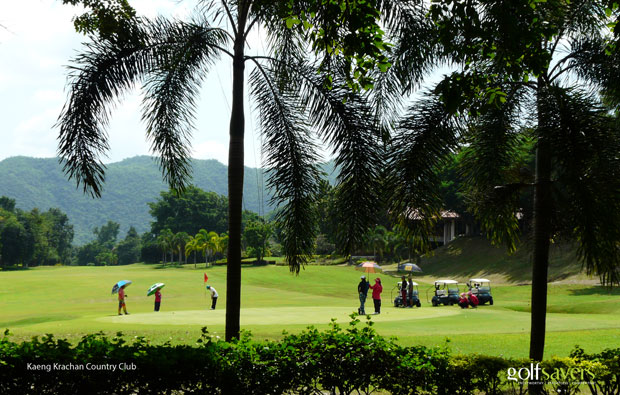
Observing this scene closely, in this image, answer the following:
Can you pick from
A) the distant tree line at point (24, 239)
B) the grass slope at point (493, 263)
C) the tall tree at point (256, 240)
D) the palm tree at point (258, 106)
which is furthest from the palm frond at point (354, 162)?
the distant tree line at point (24, 239)

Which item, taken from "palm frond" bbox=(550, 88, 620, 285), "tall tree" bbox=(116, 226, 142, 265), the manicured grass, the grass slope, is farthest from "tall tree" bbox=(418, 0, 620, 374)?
"tall tree" bbox=(116, 226, 142, 265)

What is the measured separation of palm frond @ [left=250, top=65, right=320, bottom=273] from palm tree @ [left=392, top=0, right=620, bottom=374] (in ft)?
6.08

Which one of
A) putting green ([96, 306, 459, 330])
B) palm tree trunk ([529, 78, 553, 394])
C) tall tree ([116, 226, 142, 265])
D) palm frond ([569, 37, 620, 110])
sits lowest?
tall tree ([116, 226, 142, 265])

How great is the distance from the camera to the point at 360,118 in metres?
9.09

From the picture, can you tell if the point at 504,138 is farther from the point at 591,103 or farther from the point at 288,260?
the point at 288,260

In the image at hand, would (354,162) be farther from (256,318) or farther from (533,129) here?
(256,318)

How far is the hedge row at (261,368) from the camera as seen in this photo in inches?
245

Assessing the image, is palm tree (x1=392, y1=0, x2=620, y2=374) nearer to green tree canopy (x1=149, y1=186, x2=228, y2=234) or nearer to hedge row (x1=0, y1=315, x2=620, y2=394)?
hedge row (x1=0, y1=315, x2=620, y2=394)

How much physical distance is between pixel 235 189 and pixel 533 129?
5139 millimetres

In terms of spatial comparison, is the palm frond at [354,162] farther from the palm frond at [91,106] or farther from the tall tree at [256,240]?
the tall tree at [256,240]

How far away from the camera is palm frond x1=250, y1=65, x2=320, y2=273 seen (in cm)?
991

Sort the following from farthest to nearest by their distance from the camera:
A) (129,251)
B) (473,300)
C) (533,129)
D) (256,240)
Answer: (129,251), (256,240), (473,300), (533,129)

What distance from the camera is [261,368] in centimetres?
658

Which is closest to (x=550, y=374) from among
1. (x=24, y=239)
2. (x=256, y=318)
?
(x=256, y=318)
